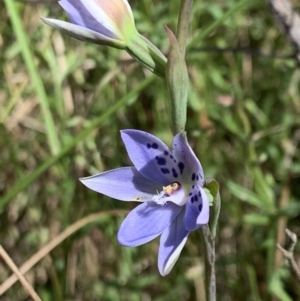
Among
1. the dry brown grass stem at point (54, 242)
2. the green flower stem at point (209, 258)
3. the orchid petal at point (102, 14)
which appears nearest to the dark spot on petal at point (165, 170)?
the green flower stem at point (209, 258)

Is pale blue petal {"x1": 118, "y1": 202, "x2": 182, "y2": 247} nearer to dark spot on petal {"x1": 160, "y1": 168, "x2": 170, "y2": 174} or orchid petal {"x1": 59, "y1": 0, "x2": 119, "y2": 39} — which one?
dark spot on petal {"x1": 160, "y1": 168, "x2": 170, "y2": 174}

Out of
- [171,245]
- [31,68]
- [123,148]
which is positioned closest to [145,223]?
[171,245]

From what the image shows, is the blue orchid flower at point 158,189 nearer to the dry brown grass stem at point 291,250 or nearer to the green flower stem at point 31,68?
the dry brown grass stem at point 291,250

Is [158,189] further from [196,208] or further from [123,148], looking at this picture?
[123,148]

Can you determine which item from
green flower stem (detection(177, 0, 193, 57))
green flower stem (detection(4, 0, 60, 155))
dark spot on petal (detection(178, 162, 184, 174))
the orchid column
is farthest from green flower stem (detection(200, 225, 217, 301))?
green flower stem (detection(4, 0, 60, 155))

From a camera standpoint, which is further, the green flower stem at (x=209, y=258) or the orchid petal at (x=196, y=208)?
the green flower stem at (x=209, y=258)

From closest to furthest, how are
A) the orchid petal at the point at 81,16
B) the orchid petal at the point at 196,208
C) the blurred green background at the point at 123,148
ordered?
1. the orchid petal at the point at 196,208
2. the orchid petal at the point at 81,16
3. the blurred green background at the point at 123,148
